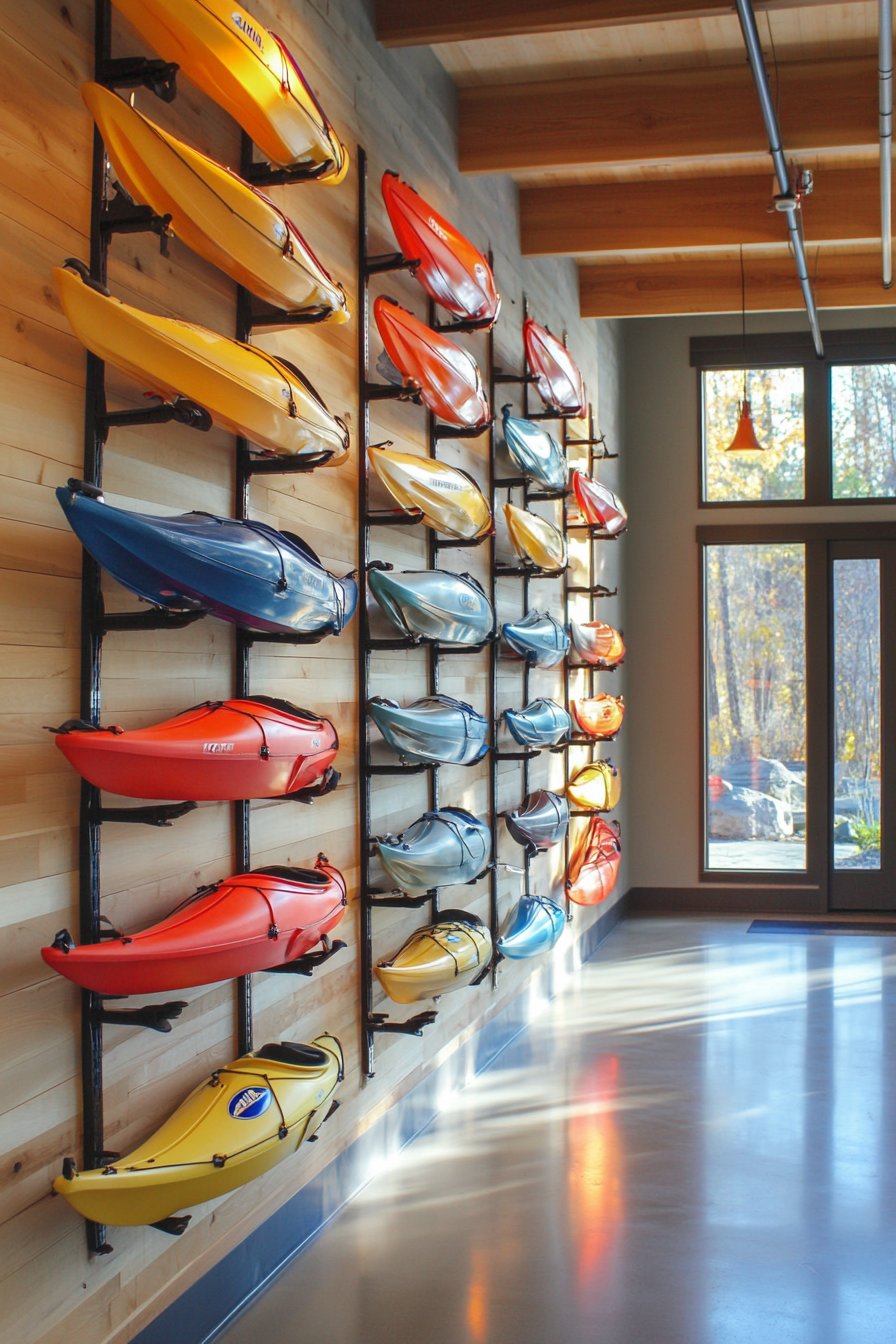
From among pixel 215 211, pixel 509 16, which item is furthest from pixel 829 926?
pixel 215 211

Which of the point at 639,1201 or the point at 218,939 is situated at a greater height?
the point at 218,939

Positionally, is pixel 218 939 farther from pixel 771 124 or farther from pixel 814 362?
pixel 814 362

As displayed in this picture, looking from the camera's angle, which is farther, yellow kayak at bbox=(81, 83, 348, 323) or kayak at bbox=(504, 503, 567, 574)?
kayak at bbox=(504, 503, 567, 574)

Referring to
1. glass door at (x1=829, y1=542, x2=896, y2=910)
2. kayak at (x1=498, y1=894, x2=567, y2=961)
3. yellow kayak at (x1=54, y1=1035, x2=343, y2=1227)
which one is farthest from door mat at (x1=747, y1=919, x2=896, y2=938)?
yellow kayak at (x1=54, y1=1035, x2=343, y2=1227)

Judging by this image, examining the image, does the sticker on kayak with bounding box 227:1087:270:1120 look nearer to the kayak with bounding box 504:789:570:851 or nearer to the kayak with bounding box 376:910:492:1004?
the kayak with bounding box 376:910:492:1004

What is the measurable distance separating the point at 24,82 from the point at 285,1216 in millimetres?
2422

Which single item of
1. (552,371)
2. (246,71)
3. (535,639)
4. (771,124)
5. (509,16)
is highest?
(509,16)

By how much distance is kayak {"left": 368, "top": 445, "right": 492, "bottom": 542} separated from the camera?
3.22 m

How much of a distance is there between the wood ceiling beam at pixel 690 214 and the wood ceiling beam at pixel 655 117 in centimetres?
89

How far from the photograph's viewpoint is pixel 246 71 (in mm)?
2246

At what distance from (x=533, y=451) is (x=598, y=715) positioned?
1703mm

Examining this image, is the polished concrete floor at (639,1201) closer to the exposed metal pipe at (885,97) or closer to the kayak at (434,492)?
the kayak at (434,492)

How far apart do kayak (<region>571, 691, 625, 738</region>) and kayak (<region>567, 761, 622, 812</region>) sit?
0.57ft

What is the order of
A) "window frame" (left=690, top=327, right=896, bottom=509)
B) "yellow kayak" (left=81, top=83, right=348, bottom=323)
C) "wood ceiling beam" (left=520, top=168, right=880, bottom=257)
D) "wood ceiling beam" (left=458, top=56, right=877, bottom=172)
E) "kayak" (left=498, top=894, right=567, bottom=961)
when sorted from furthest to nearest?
"window frame" (left=690, top=327, right=896, bottom=509)
"wood ceiling beam" (left=520, top=168, right=880, bottom=257)
"kayak" (left=498, top=894, right=567, bottom=961)
"wood ceiling beam" (left=458, top=56, right=877, bottom=172)
"yellow kayak" (left=81, top=83, right=348, bottom=323)
